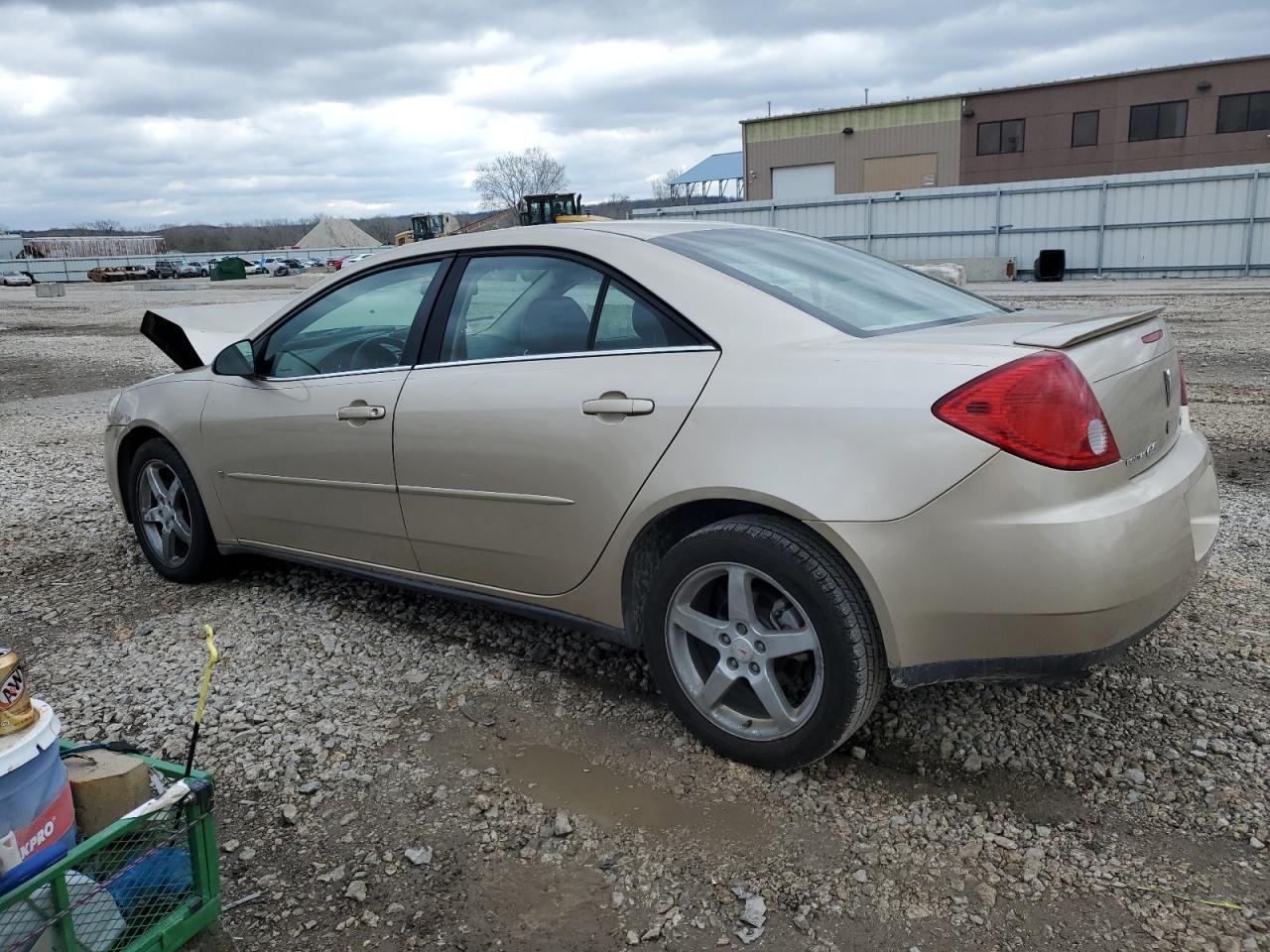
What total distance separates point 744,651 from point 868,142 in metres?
43.9

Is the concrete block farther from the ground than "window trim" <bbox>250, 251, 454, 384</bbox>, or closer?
closer

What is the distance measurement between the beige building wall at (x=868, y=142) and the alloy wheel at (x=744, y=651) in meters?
43.1

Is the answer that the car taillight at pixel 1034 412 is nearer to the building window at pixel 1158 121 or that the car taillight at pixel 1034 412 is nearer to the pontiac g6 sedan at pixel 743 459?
the pontiac g6 sedan at pixel 743 459

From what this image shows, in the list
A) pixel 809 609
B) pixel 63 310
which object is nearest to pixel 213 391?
pixel 809 609

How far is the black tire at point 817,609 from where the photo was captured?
2.54 metres

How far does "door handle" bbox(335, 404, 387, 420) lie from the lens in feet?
11.8

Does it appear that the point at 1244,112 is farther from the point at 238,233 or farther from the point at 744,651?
the point at 238,233

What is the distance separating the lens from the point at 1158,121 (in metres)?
38.5

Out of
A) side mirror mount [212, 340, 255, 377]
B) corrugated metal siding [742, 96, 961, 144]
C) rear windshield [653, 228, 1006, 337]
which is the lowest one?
side mirror mount [212, 340, 255, 377]

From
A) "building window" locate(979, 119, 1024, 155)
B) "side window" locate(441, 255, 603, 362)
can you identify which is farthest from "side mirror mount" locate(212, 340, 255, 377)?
"building window" locate(979, 119, 1024, 155)

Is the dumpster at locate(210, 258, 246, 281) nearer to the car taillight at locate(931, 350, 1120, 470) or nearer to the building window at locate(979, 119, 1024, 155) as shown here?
the building window at locate(979, 119, 1024, 155)

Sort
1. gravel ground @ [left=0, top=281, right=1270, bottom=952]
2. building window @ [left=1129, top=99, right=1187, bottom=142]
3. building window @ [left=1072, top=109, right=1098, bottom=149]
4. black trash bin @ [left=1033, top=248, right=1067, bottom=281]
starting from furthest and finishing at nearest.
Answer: building window @ [left=1072, top=109, right=1098, bottom=149] < building window @ [left=1129, top=99, right=1187, bottom=142] < black trash bin @ [left=1033, top=248, right=1067, bottom=281] < gravel ground @ [left=0, top=281, right=1270, bottom=952]

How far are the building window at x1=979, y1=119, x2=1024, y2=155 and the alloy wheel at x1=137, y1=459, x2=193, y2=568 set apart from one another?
42522mm

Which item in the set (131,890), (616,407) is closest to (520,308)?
(616,407)
